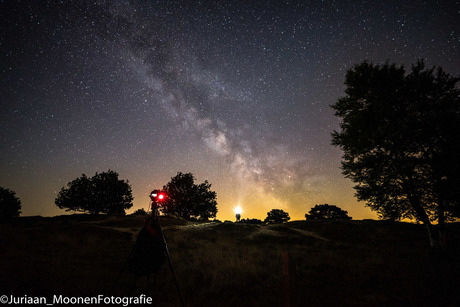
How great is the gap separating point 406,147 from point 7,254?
21.7m

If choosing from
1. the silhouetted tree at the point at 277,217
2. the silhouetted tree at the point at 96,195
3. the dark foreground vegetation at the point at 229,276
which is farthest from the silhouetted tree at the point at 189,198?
the dark foreground vegetation at the point at 229,276

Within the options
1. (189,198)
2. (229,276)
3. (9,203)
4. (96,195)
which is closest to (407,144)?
(229,276)

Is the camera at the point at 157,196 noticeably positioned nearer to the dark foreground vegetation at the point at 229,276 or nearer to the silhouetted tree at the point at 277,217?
the dark foreground vegetation at the point at 229,276

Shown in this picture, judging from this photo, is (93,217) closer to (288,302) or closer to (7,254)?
(7,254)

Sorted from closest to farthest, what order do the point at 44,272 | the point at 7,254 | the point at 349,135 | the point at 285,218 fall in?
the point at 44,272 → the point at 7,254 → the point at 349,135 → the point at 285,218

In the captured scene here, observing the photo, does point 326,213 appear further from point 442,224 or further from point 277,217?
point 442,224

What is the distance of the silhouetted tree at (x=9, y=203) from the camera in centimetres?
4184

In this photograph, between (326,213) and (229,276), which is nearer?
(229,276)

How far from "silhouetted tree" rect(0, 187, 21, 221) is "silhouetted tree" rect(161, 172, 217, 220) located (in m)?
32.4

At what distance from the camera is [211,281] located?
24.5 feet

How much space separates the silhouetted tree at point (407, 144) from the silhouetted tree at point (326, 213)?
57.1m

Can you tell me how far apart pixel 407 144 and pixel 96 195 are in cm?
5214

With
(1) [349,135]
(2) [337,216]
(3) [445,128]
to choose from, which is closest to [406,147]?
(3) [445,128]

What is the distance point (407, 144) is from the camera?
11664 millimetres
